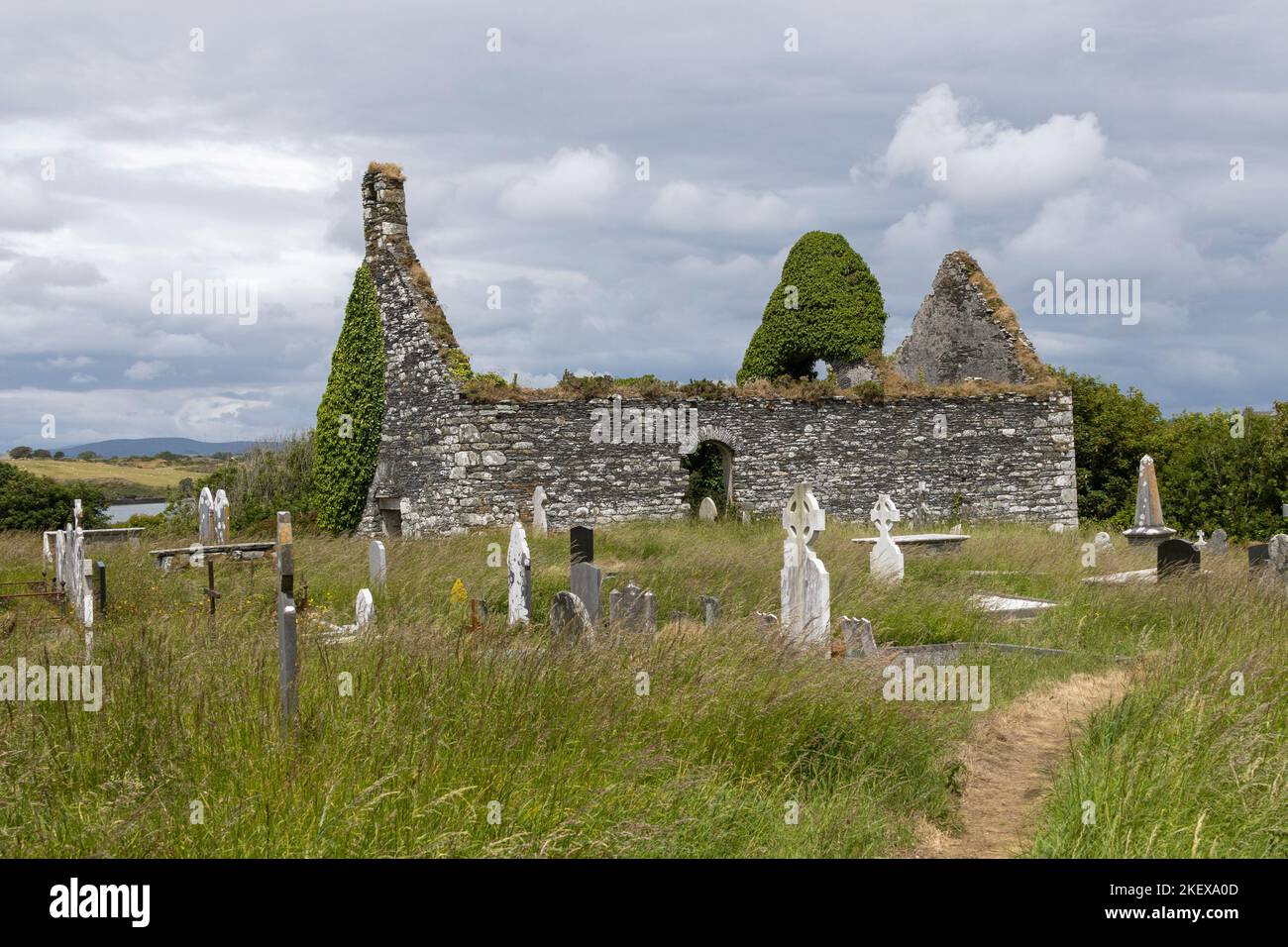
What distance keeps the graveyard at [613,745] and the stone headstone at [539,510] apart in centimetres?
1078

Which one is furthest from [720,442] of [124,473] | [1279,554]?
[124,473]

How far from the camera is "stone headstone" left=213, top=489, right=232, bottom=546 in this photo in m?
21.2

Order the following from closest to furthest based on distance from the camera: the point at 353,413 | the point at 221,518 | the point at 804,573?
the point at 804,573 < the point at 221,518 < the point at 353,413

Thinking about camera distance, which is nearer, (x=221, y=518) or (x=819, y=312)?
(x=221, y=518)

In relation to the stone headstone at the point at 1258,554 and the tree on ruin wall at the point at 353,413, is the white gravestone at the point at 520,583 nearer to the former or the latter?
the stone headstone at the point at 1258,554

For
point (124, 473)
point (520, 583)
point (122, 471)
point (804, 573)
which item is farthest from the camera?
point (122, 471)

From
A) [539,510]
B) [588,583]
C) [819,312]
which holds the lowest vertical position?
[588,583]

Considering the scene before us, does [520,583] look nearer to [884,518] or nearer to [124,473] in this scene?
[884,518]

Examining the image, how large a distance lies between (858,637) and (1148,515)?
427 inches

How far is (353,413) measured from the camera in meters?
22.3

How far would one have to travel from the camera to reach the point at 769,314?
29.0 m
